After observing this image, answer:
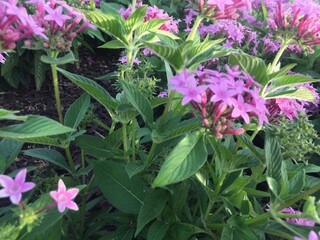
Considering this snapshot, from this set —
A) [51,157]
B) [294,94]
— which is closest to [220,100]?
[294,94]

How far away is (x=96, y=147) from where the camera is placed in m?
1.65

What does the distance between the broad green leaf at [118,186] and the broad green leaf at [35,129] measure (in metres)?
0.46

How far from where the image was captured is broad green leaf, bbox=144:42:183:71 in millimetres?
1300

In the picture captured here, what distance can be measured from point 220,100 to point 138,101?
35 cm

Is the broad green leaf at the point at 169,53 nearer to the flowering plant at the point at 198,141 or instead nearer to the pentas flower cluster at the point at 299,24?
the flowering plant at the point at 198,141

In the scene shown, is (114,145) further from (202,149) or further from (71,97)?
(71,97)

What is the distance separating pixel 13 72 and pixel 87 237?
181 centimetres

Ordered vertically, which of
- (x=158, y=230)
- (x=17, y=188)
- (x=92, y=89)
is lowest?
(x=158, y=230)

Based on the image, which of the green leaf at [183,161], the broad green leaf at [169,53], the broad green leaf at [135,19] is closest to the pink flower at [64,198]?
the green leaf at [183,161]

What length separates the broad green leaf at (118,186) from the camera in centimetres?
163

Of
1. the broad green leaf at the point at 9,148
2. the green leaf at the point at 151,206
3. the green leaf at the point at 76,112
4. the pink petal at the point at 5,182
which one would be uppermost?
the pink petal at the point at 5,182

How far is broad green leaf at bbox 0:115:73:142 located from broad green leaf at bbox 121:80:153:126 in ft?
1.00

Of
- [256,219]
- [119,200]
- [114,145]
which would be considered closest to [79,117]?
[114,145]

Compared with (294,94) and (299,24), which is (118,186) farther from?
(299,24)
